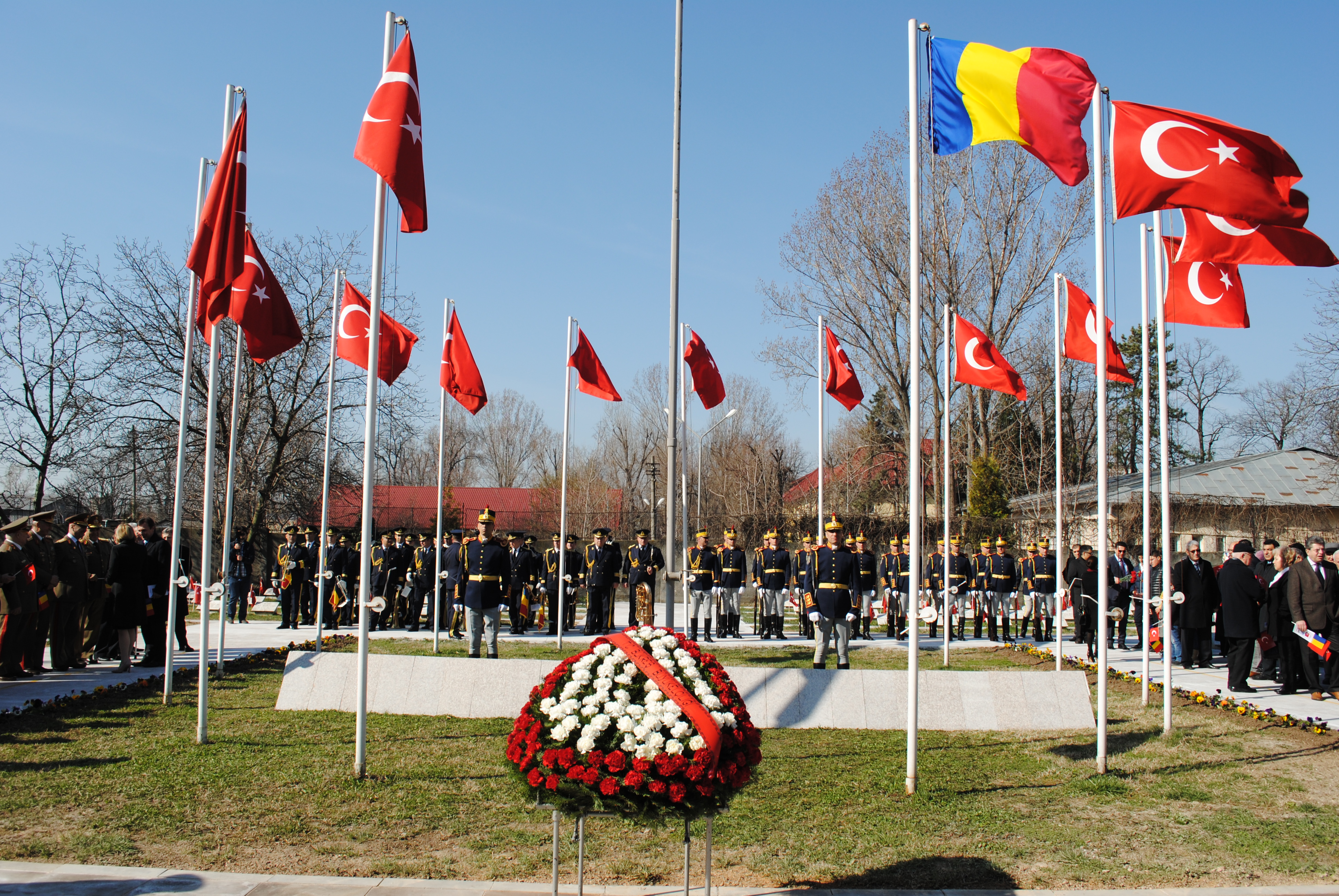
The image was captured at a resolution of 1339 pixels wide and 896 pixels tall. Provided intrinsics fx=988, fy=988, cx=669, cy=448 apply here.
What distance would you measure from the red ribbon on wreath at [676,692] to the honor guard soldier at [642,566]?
14.7 m

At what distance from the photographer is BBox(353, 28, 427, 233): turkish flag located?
308 inches

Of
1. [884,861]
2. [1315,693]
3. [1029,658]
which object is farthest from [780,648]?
[884,861]

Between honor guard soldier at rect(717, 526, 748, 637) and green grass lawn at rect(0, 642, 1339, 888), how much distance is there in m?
10.0

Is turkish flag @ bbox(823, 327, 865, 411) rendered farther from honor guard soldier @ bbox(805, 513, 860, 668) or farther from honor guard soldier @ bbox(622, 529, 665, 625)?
honor guard soldier @ bbox(622, 529, 665, 625)

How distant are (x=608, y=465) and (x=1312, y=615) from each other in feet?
174

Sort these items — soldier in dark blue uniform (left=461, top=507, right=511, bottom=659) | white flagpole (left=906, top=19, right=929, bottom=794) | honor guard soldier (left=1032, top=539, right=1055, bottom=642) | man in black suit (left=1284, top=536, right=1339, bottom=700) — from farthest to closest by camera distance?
1. honor guard soldier (left=1032, top=539, right=1055, bottom=642)
2. soldier in dark blue uniform (left=461, top=507, right=511, bottom=659)
3. man in black suit (left=1284, top=536, right=1339, bottom=700)
4. white flagpole (left=906, top=19, right=929, bottom=794)

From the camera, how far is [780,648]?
1739cm

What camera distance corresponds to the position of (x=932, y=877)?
5.62 m

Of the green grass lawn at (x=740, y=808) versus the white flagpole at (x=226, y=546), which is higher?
the white flagpole at (x=226, y=546)

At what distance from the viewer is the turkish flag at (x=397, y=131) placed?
7.82m

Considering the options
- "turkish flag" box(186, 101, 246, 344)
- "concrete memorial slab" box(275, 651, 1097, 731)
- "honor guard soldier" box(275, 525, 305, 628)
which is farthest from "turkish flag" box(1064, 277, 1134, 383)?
"honor guard soldier" box(275, 525, 305, 628)

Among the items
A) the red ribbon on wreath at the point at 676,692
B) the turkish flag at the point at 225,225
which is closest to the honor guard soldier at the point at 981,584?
the turkish flag at the point at 225,225

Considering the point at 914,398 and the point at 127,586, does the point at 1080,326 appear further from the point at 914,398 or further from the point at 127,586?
the point at 127,586

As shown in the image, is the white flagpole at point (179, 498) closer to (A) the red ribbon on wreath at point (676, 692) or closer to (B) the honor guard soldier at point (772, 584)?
(A) the red ribbon on wreath at point (676, 692)
